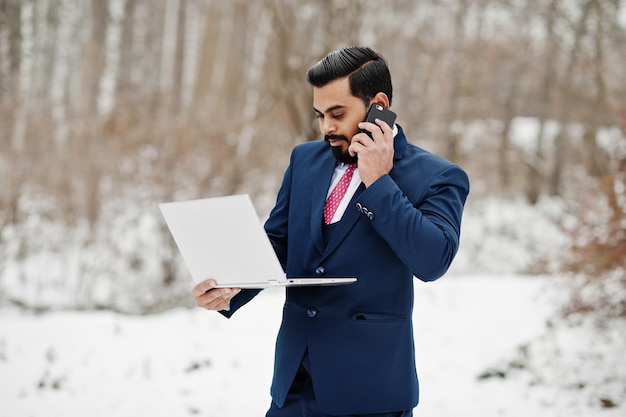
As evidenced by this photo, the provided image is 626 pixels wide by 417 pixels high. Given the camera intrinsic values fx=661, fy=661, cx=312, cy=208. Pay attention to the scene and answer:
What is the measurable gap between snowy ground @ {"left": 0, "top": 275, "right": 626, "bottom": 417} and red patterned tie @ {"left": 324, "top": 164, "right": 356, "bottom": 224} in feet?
8.77

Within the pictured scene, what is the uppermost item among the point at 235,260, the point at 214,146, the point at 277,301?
the point at 235,260

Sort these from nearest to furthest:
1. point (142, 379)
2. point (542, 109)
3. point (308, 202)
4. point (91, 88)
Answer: point (308, 202), point (142, 379), point (91, 88), point (542, 109)

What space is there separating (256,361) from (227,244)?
3.50 m

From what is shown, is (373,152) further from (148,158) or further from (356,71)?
(148,158)

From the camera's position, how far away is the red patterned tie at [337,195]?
7.04 ft

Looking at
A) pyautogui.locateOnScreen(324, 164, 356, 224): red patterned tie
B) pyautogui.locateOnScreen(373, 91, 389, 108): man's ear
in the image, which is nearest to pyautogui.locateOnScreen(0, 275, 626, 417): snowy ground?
pyautogui.locateOnScreen(324, 164, 356, 224): red patterned tie

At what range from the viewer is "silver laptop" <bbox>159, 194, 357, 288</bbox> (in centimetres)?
187

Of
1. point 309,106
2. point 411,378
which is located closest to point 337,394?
point 411,378

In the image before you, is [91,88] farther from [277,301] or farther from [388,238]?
[388,238]

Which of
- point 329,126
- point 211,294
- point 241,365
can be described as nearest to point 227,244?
point 211,294

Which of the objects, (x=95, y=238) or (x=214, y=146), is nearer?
(x=95, y=238)

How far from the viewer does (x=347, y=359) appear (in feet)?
6.66

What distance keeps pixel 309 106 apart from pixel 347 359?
5285 mm

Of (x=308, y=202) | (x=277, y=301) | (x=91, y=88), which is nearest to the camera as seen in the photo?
(x=308, y=202)
